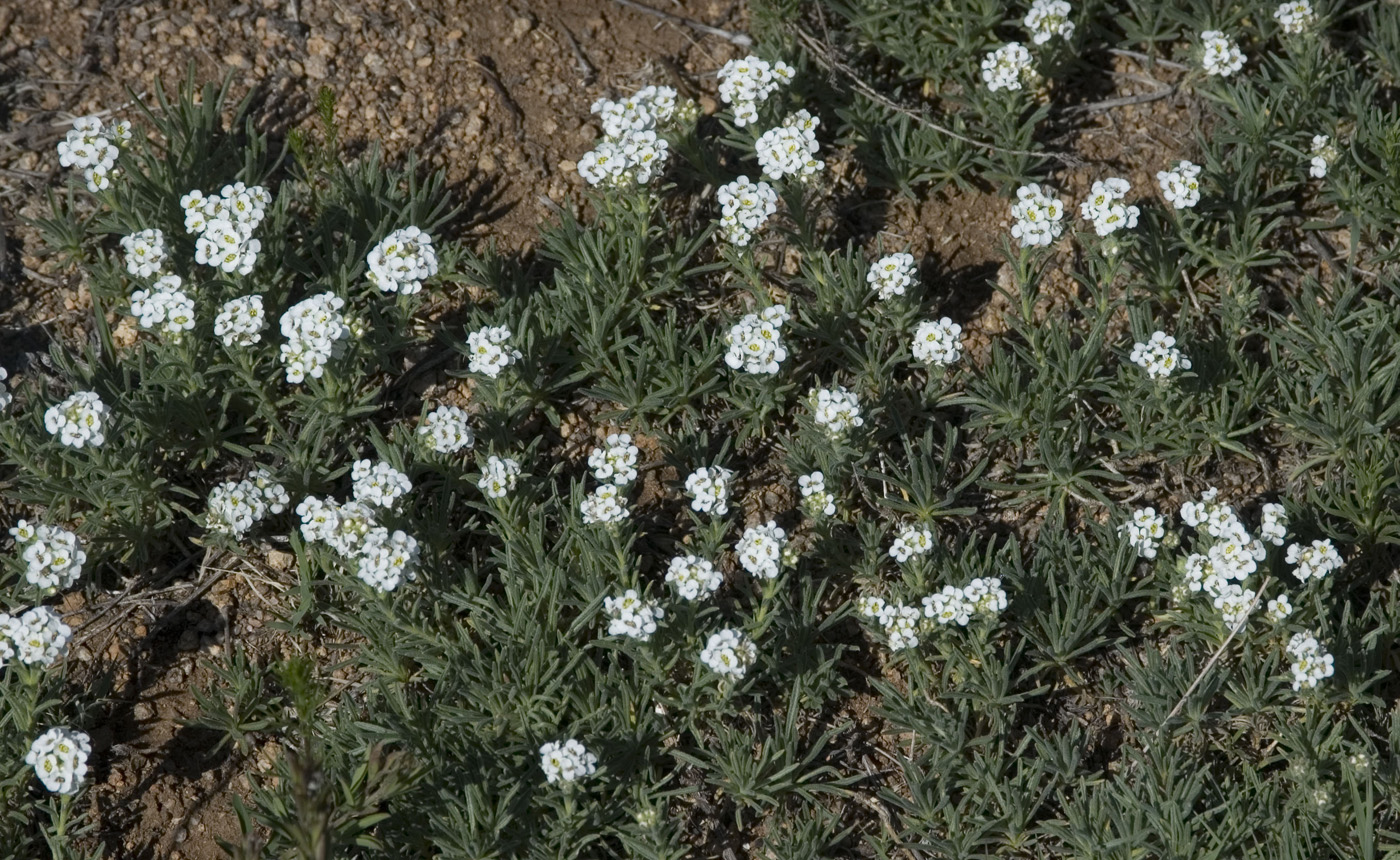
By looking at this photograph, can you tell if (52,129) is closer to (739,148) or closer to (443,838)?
(739,148)

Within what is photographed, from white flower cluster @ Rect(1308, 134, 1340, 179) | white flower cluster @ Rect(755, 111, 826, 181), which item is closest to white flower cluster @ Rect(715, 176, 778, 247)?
white flower cluster @ Rect(755, 111, 826, 181)

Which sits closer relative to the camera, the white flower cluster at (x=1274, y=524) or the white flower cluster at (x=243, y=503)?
the white flower cluster at (x=1274, y=524)

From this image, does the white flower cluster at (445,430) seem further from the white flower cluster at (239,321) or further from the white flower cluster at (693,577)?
the white flower cluster at (693,577)

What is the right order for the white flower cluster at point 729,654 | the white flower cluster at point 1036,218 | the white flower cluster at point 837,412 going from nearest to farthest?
the white flower cluster at point 729,654, the white flower cluster at point 837,412, the white flower cluster at point 1036,218

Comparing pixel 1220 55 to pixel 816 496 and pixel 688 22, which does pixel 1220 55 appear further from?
pixel 816 496

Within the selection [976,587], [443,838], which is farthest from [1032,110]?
[443,838]

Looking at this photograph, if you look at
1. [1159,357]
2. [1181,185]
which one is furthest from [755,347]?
[1181,185]

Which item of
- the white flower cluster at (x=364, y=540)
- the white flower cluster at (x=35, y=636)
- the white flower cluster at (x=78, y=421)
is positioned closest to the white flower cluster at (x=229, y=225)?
the white flower cluster at (x=78, y=421)
